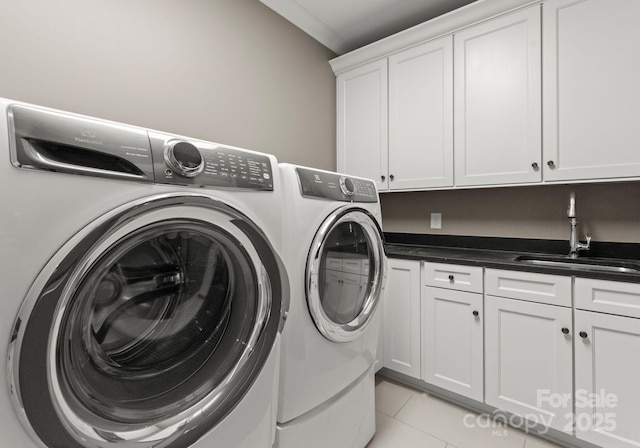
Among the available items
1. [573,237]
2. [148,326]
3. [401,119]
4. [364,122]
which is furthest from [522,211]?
[148,326]

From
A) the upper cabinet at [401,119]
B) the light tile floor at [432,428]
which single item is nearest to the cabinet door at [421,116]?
the upper cabinet at [401,119]

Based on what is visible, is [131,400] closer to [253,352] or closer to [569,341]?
[253,352]

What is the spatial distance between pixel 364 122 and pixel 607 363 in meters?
2.05

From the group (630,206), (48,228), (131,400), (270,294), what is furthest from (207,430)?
(630,206)

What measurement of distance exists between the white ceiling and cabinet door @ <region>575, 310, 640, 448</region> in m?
2.13

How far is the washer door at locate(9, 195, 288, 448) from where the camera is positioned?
21.6 inches

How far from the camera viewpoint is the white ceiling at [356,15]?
2.13 meters

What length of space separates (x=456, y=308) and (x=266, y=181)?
4.69 ft

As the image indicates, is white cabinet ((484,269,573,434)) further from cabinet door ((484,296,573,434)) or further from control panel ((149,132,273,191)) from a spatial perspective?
control panel ((149,132,273,191))

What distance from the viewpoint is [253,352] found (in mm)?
897

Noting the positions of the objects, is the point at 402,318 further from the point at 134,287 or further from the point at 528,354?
the point at 134,287

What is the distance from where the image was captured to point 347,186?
1295 mm

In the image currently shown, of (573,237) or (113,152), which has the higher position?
(113,152)

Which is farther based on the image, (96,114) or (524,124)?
(524,124)
